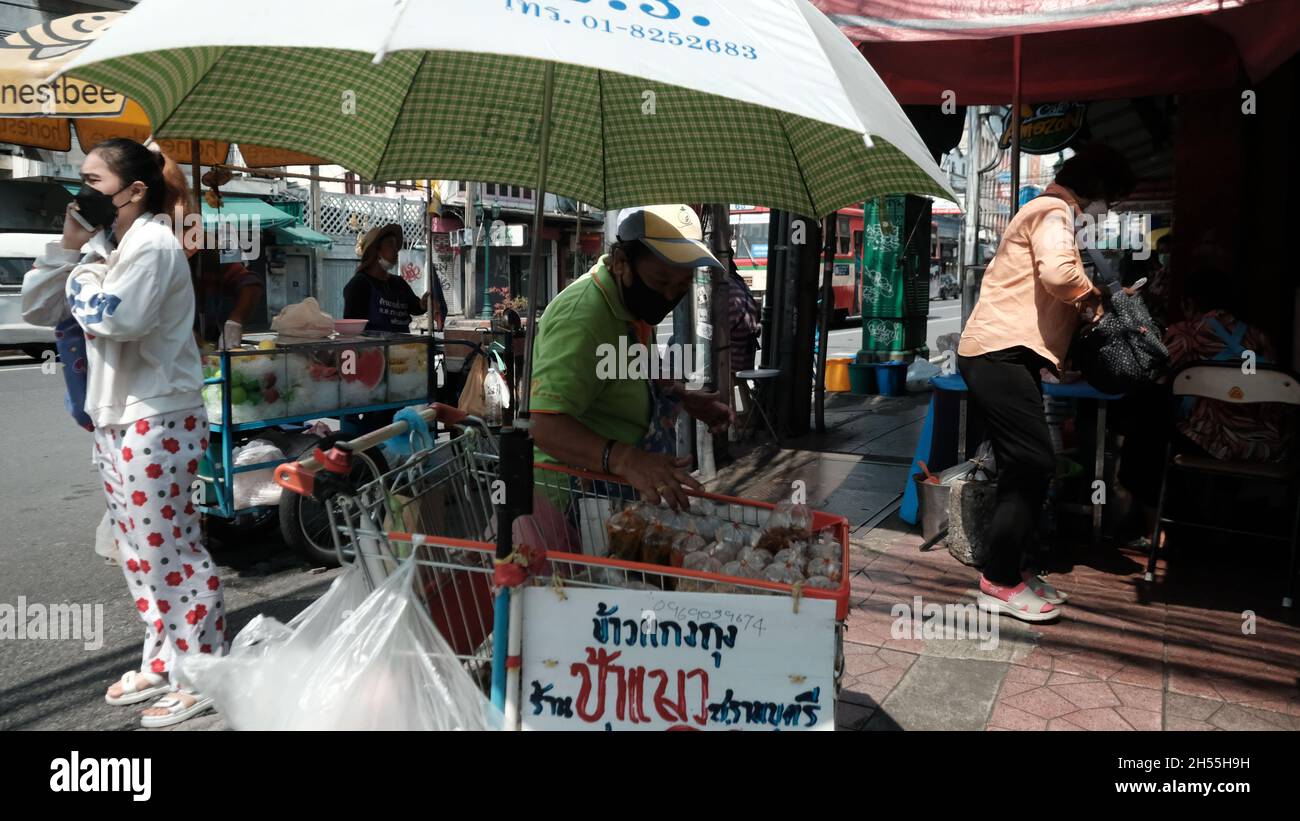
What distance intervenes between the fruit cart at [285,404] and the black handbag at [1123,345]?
4.10 m

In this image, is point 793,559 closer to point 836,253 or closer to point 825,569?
point 825,569

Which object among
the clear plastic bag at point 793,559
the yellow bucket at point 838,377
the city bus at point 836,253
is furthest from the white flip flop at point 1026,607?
the city bus at point 836,253

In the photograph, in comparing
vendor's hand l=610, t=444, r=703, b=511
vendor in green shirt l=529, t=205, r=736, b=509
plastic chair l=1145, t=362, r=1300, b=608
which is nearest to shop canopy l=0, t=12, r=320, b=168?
vendor in green shirt l=529, t=205, r=736, b=509

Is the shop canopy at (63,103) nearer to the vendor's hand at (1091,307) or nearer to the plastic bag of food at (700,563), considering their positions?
the plastic bag of food at (700,563)

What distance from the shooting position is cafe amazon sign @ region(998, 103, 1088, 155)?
933cm

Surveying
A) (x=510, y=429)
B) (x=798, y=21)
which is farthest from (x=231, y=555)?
(x=798, y=21)

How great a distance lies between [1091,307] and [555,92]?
9.35 ft

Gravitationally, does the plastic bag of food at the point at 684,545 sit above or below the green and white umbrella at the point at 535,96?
below

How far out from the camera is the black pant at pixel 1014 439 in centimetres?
425

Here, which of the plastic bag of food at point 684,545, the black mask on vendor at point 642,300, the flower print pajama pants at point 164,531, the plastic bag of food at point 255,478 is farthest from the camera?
the plastic bag of food at point 255,478

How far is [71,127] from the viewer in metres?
7.84

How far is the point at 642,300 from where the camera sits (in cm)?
283

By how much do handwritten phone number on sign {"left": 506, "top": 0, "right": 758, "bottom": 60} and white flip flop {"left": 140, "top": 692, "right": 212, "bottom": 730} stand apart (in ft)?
9.31

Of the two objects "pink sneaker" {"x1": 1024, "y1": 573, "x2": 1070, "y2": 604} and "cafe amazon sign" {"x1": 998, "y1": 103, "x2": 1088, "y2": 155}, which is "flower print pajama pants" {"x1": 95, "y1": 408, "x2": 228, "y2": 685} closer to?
"pink sneaker" {"x1": 1024, "y1": 573, "x2": 1070, "y2": 604}
